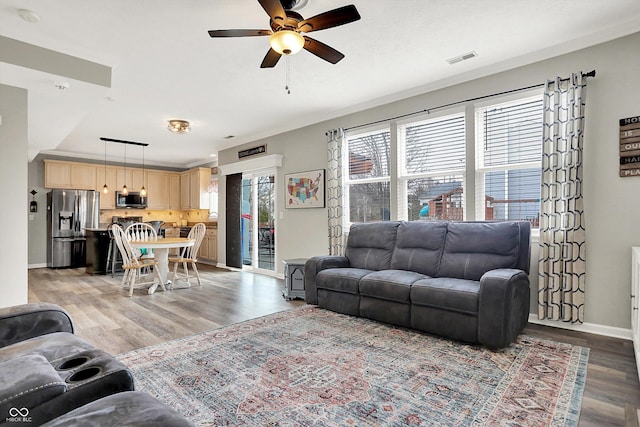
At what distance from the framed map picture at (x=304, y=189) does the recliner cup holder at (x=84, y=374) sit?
424 cm

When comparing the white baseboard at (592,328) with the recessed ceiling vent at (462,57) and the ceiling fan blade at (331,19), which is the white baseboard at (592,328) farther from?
the ceiling fan blade at (331,19)

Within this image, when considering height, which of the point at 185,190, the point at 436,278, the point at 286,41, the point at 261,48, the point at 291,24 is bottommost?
the point at 436,278

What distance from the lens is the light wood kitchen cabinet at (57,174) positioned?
7.67 meters

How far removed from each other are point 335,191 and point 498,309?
2.90 metres

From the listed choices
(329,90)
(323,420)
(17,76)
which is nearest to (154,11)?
(17,76)

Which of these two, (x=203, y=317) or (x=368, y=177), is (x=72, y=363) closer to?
(x=203, y=317)

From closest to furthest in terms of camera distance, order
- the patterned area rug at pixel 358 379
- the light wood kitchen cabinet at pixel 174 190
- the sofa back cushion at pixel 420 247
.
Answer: the patterned area rug at pixel 358 379
the sofa back cushion at pixel 420 247
the light wood kitchen cabinet at pixel 174 190

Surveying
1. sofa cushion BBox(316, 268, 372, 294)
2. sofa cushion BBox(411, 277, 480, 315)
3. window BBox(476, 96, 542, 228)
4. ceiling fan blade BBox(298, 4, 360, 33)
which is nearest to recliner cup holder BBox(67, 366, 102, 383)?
ceiling fan blade BBox(298, 4, 360, 33)

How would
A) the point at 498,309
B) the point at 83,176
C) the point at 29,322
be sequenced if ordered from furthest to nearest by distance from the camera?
the point at 83,176
the point at 498,309
the point at 29,322

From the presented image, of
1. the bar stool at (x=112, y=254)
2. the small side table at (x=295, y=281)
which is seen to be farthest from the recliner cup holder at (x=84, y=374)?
the bar stool at (x=112, y=254)

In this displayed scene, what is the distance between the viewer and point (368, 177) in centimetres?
498

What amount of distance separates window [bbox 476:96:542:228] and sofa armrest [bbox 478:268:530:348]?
1.14m

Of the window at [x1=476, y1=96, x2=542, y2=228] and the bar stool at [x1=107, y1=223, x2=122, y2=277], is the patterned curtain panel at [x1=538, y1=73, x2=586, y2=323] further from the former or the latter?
the bar stool at [x1=107, y1=223, x2=122, y2=277]

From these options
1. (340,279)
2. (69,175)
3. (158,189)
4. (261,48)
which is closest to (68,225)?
(69,175)
